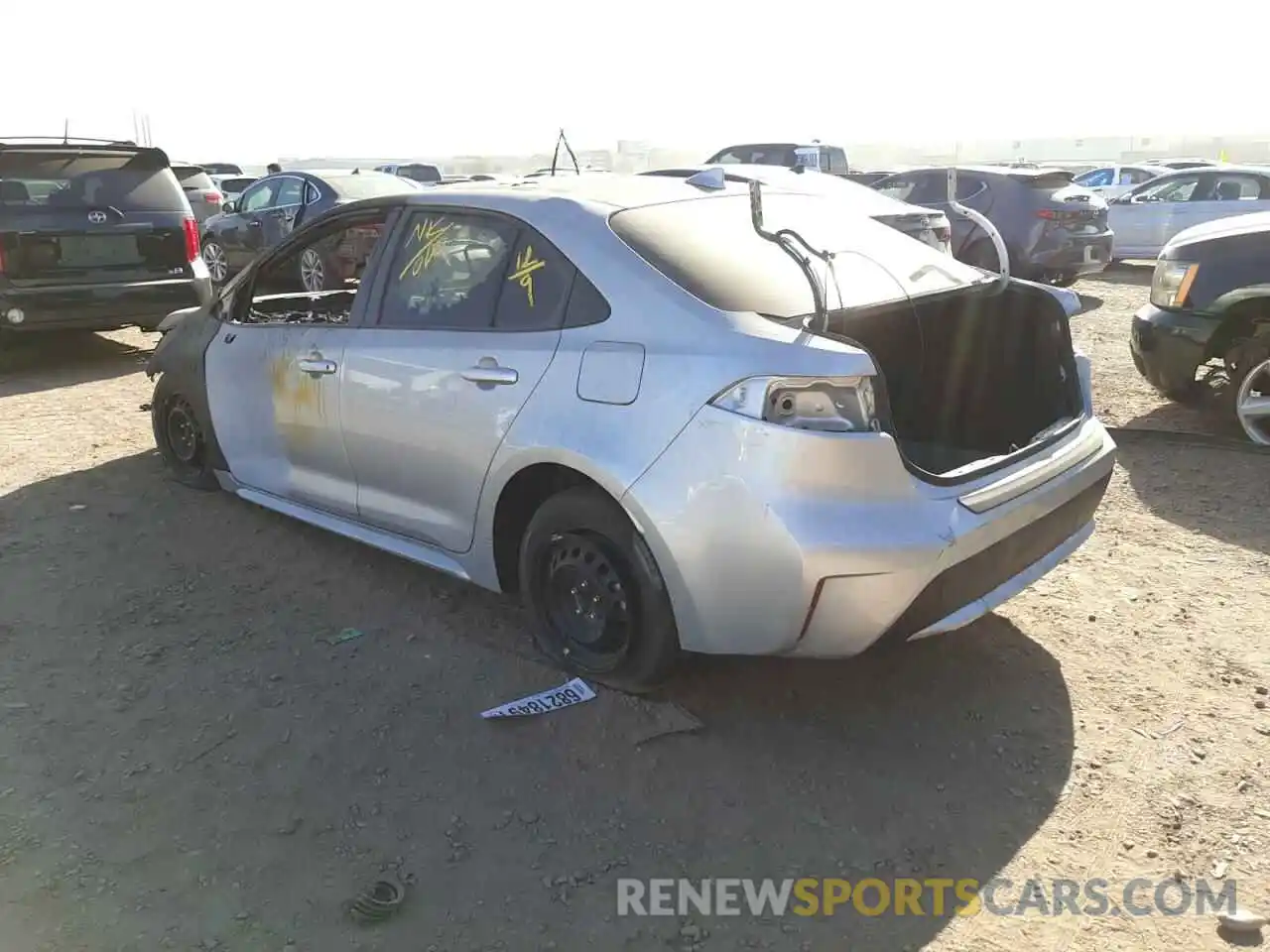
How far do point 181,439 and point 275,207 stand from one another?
7956 mm

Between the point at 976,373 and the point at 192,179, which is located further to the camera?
the point at 192,179

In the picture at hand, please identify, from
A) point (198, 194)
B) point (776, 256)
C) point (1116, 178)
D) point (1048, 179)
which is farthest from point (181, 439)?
point (1116, 178)

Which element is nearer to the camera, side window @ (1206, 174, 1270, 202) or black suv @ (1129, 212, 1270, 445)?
black suv @ (1129, 212, 1270, 445)

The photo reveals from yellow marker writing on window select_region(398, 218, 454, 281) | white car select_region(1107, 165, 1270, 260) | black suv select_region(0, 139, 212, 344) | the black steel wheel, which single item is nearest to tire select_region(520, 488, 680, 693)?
the black steel wheel

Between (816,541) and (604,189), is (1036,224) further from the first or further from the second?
(816,541)

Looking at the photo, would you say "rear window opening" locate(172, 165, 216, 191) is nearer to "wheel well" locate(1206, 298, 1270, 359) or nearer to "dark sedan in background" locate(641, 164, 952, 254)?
"dark sedan in background" locate(641, 164, 952, 254)

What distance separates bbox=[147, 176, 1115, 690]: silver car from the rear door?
4.31 m

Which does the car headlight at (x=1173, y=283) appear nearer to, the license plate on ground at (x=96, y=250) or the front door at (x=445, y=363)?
the front door at (x=445, y=363)

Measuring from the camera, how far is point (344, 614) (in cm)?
402

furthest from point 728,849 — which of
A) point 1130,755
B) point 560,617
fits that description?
point 1130,755

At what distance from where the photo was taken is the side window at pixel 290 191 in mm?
12211

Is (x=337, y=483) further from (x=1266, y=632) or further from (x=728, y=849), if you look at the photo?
(x=1266, y=632)

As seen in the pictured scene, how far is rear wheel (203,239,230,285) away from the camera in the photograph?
13.3m

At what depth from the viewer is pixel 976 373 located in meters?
4.00
